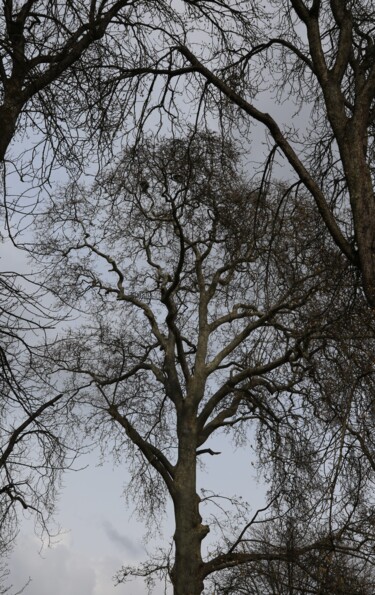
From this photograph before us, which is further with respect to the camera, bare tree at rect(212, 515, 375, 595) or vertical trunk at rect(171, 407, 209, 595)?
vertical trunk at rect(171, 407, 209, 595)

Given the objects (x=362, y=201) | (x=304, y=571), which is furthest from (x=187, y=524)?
(x=362, y=201)

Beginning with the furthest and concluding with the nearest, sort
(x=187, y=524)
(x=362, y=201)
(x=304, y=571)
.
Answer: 1. (x=187, y=524)
2. (x=304, y=571)
3. (x=362, y=201)

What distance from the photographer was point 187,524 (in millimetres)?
11094

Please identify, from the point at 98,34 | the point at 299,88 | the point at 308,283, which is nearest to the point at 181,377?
the point at 308,283

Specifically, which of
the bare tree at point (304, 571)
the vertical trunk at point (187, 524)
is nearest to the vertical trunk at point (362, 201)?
the bare tree at point (304, 571)

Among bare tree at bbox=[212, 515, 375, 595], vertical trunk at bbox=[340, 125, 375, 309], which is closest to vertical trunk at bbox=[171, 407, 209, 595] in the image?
bare tree at bbox=[212, 515, 375, 595]

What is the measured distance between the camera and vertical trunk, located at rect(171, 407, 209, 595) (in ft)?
35.1

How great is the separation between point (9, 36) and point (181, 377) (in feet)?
32.3

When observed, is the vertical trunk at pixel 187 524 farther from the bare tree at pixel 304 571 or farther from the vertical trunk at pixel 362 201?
the vertical trunk at pixel 362 201

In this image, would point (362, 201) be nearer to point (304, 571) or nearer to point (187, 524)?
point (304, 571)

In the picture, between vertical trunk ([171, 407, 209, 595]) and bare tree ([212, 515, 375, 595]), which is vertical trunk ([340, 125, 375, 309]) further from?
vertical trunk ([171, 407, 209, 595])

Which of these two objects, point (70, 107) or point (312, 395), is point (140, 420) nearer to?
point (312, 395)

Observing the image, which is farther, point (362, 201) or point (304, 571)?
point (304, 571)

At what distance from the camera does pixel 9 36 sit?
5.56 m
